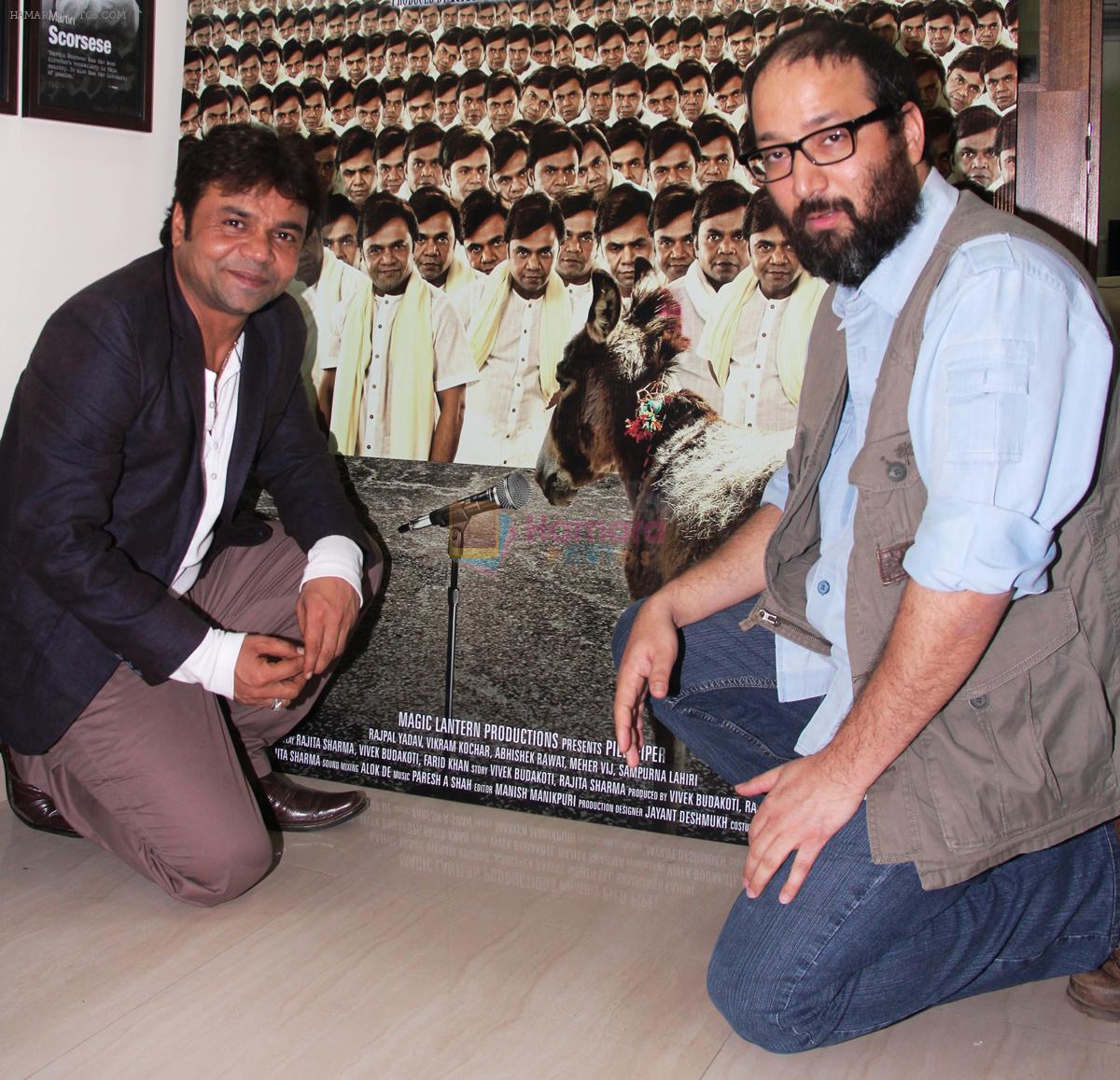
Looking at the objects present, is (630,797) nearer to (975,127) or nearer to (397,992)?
(397,992)

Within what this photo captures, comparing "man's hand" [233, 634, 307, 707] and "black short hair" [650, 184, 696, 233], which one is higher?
"black short hair" [650, 184, 696, 233]

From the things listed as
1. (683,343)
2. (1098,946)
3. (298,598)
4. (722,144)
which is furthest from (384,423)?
(1098,946)

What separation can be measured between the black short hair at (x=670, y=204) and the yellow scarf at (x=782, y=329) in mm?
179

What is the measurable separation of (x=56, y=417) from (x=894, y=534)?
1377mm

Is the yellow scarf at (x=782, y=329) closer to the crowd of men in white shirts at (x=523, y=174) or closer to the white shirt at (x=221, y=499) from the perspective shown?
the crowd of men in white shirts at (x=523, y=174)

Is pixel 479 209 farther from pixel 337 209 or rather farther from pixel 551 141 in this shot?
pixel 337 209

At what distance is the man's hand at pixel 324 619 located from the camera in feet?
7.38

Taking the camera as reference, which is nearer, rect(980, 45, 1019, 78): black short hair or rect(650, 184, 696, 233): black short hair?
rect(980, 45, 1019, 78): black short hair

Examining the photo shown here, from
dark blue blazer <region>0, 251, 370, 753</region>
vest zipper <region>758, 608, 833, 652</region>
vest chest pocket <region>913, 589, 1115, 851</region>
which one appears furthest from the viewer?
dark blue blazer <region>0, 251, 370, 753</region>

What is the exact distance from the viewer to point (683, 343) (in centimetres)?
243

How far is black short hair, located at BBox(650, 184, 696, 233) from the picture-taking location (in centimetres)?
242

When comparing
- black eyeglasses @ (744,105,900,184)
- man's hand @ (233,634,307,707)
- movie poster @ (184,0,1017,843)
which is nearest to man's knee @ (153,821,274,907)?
man's hand @ (233,634,307,707)

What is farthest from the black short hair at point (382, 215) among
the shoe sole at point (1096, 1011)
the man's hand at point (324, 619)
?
the shoe sole at point (1096, 1011)

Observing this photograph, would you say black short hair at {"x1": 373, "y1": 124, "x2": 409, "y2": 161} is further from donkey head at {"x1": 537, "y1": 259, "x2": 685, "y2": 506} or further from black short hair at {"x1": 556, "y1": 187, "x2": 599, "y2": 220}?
donkey head at {"x1": 537, "y1": 259, "x2": 685, "y2": 506}
